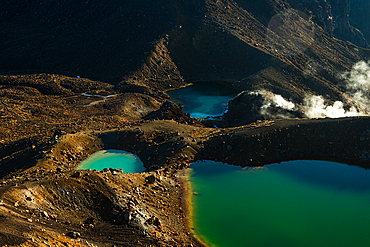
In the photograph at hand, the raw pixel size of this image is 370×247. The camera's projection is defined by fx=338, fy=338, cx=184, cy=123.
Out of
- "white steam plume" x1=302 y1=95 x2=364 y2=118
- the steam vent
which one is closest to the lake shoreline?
the steam vent

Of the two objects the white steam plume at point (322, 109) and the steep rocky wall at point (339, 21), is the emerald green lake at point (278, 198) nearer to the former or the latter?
the white steam plume at point (322, 109)

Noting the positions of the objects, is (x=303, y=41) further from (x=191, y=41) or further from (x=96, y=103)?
(x=96, y=103)

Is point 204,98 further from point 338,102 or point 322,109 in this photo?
point 338,102

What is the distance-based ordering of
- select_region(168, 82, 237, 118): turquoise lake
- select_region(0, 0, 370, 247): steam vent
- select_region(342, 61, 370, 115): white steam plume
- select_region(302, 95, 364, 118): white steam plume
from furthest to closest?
select_region(342, 61, 370, 115): white steam plume → select_region(168, 82, 237, 118): turquoise lake → select_region(302, 95, 364, 118): white steam plume → select_region(0, 0, 370, 247): steam vent

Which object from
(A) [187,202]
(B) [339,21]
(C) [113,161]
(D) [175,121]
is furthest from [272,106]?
(B) [339,21]

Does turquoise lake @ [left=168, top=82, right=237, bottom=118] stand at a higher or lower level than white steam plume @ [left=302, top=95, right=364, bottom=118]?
higher

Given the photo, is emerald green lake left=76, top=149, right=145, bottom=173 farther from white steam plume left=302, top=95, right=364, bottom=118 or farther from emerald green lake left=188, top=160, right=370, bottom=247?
white steam plume left=302, top=95, right=364, bottom=118

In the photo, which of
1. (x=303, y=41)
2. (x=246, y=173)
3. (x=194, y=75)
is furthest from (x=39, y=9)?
(x=246, y=173)
